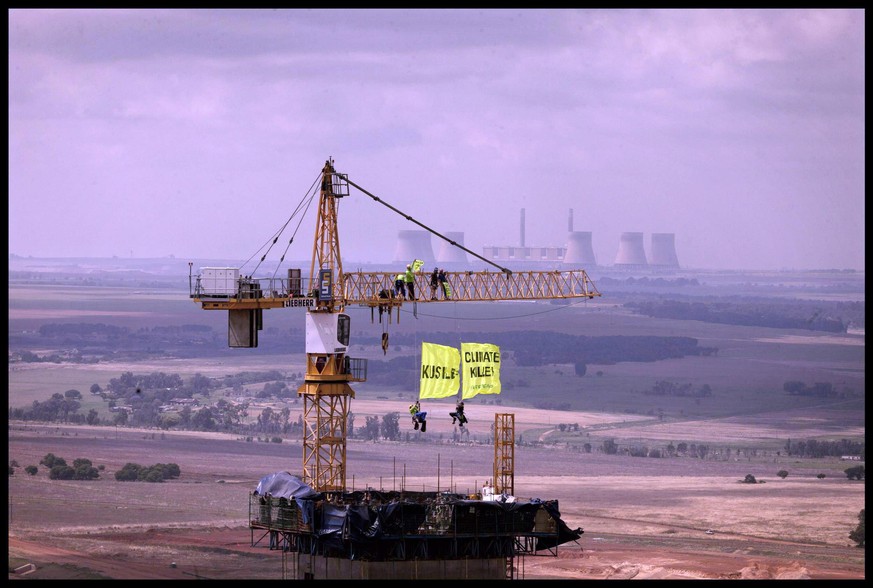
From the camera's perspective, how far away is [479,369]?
84.5 metres

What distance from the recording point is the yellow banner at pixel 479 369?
275 ft

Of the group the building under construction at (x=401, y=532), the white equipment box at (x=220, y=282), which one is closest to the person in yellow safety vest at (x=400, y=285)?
the white equipment box at (x=220, y=282)

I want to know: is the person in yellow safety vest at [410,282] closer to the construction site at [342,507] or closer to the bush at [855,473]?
the construction site at [342,507]

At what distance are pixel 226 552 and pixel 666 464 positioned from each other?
253 ft

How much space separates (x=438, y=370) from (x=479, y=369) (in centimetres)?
252

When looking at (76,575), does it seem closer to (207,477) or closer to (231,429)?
A: (207,477)

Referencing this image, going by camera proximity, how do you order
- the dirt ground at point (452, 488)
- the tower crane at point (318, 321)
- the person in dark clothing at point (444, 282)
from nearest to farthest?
the tower crane at point (318, 321) → the person in dark clothing at point (444, 282) → the dirt ground at point (452, 488)

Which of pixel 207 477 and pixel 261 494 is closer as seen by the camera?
pixel 261 494

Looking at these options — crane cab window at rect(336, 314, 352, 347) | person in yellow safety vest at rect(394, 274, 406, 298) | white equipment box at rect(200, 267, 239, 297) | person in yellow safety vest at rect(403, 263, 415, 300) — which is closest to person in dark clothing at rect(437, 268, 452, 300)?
person in yellow safety vest at rect(403, 263, 415, 300)

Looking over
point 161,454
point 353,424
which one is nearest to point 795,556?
point 161,454

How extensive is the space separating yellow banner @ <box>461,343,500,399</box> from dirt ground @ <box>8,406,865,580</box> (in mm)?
7863

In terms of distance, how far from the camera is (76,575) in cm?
9506

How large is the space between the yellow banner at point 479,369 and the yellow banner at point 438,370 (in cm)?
51

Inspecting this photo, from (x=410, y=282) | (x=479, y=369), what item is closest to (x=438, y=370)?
(x=479, y=369)
